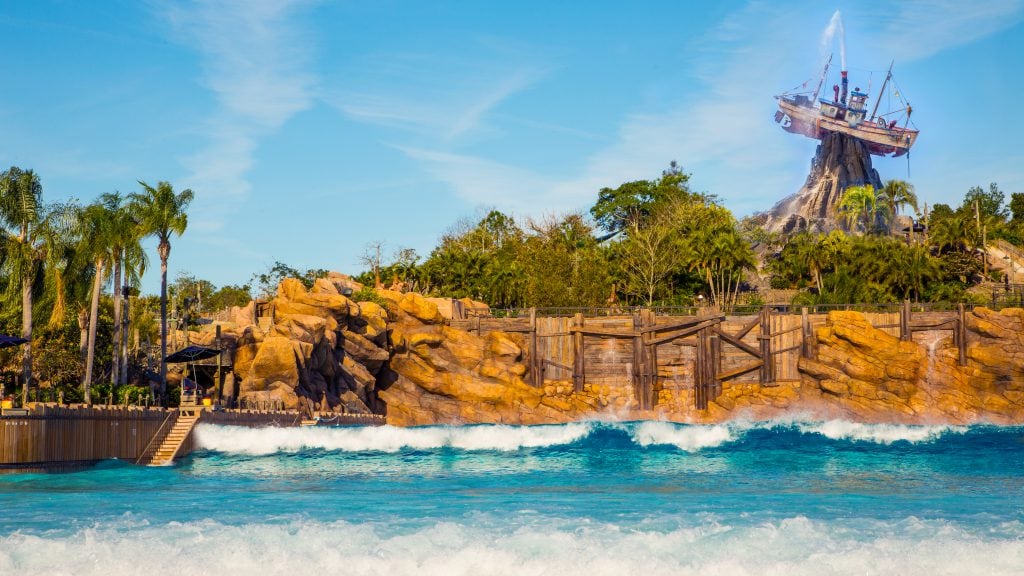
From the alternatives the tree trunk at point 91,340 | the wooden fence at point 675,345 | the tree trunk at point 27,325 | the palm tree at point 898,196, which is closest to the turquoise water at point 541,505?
the tree trunk at point 91,340

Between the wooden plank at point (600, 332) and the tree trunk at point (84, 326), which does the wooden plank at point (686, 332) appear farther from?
the tree trunk at point (84, 326)

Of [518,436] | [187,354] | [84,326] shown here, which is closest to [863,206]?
[518,436]

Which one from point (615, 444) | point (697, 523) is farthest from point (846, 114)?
point (697, 523)

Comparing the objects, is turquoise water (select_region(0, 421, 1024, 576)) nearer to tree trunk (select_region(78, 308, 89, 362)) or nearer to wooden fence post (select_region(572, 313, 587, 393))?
tree trunk (select_region(78, 308, 89, 362))

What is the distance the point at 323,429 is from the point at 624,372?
26761mm

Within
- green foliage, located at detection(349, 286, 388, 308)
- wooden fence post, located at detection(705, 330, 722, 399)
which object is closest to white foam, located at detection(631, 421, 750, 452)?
wooden fence post, located at detection(705, 330, 722, 399)

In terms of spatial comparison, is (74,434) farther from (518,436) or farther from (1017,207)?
(1017,207)

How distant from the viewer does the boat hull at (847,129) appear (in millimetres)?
112625

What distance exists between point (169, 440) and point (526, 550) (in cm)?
2320

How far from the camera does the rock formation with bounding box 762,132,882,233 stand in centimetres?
11612

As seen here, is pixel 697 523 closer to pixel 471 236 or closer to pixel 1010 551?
pixel 1010 551

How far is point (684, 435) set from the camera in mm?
38906

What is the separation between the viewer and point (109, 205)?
46.4 metres

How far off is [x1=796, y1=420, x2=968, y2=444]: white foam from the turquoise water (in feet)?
0.31
